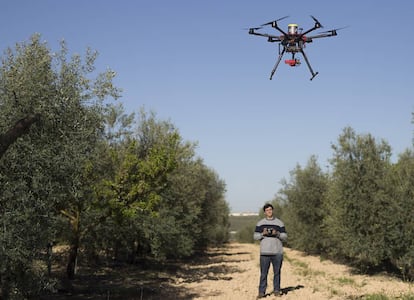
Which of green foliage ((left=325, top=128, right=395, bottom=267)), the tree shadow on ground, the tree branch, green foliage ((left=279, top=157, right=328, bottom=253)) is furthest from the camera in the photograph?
green foliage ((left=279, top=157, right=328, bottom=253))

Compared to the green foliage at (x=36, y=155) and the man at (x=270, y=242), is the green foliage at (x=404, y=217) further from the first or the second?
the green foliage at (x=36, y=155)

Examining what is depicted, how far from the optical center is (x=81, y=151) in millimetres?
10531

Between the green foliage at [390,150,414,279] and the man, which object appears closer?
the man

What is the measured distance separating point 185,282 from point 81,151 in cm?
1222

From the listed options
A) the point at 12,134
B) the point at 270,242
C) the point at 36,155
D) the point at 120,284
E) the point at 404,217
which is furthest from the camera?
the point at 404,217

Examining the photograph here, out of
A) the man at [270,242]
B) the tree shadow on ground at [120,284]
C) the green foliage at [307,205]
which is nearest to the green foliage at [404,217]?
the tree shadow on ground at [120,284]

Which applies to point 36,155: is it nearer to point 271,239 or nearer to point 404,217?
point 271,239

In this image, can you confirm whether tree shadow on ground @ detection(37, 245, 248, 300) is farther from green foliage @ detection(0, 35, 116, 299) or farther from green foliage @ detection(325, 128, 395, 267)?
green foliage @ detection(325, 128, 395, 267)

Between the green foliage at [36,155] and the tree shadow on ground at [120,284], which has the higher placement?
the green foliage at [36,155]

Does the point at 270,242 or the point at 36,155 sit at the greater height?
the point at 36,155

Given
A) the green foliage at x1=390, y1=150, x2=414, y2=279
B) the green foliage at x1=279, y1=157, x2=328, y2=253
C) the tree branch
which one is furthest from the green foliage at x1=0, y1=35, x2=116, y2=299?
the green foliage at x1=279, y1=157, x2=328, y2=253

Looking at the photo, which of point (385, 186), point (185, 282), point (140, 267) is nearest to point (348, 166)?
point (385, 186)

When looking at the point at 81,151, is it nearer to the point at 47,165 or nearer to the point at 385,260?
the point at 47,165

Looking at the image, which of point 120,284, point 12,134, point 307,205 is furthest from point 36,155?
point 307,205
